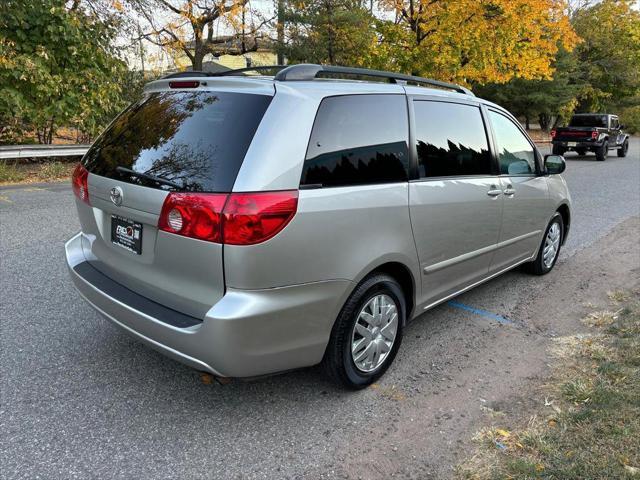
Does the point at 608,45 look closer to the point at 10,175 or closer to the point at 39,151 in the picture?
Answer: the point at 39,151

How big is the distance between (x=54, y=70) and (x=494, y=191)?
32.5 feet

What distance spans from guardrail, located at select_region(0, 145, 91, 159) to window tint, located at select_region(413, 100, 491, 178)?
364 inches

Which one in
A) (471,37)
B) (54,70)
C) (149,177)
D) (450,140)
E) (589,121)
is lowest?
(149,177)

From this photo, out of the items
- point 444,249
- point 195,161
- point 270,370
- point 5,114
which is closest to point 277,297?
point 270,370

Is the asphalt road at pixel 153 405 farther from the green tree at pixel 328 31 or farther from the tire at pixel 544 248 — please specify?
the green tree at pixel 328 31

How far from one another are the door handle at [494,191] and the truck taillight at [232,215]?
2.05 m

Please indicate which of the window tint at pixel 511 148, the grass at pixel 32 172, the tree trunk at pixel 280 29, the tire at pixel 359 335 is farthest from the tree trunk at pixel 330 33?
the tire at pixel 359 335

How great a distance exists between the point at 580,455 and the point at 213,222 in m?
2.08

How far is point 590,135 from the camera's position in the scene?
65.0 ft

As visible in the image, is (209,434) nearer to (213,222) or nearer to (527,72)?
(213,222)

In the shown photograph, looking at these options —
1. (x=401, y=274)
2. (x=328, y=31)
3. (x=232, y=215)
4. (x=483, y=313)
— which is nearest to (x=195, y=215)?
(x=232, y=215)

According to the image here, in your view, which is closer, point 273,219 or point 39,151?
point 273,219

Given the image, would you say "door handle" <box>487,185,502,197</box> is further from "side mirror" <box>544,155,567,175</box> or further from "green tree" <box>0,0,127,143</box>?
"green tree" <box>0,0,127,143</box>

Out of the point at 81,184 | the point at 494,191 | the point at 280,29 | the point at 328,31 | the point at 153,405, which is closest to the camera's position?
the point at 153,405
